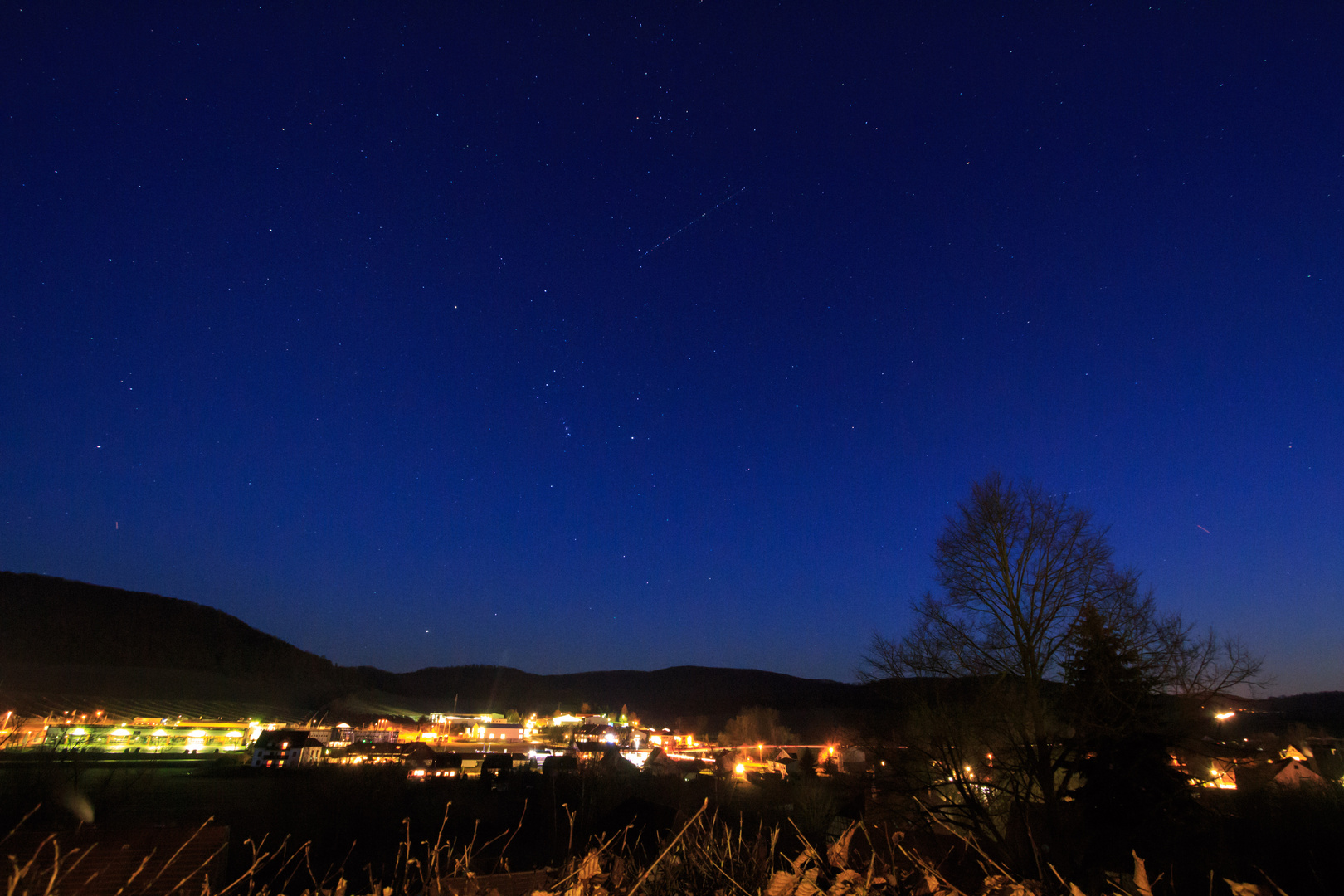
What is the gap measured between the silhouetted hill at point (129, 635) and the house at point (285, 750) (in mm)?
78878

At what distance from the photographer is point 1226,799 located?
24016 mm

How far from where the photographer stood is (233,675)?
12388cm

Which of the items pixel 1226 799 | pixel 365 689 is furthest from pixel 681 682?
pixel 1226 799

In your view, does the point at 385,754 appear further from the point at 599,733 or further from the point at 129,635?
the point at 129,635

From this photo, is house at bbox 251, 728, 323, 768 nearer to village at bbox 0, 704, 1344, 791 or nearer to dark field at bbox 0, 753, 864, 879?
village at bbox 0, 704, 1344, 791

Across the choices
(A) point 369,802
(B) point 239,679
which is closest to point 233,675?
(B) point 239,679

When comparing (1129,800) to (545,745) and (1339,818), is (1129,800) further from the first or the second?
(545,745)

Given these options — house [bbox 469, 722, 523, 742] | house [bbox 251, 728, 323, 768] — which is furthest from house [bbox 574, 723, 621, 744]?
house [bbox 251, 728, 323, 768]

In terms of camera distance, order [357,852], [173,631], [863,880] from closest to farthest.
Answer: [863,880] → [357,852] → [173,631]

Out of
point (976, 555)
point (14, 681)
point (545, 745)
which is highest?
point (976, 555)

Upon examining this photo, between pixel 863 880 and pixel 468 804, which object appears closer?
pixel 863 880

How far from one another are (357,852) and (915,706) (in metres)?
29.3

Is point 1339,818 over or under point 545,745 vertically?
over

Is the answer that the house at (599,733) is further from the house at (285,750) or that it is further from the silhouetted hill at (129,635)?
the silhouetted hill at (129,635)
